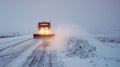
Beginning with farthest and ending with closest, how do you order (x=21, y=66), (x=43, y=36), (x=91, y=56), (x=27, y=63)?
(x=43, y=36) → (x=91, y=56) → (x=27, y=63) → (x=21, y=66)

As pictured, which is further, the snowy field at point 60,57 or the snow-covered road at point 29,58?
the snowy field at point 60,57

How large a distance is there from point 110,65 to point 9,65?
5.68 metres

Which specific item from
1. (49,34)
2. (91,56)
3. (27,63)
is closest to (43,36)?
(49,34)

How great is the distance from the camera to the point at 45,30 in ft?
145

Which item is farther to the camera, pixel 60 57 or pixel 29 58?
pixel 60 57

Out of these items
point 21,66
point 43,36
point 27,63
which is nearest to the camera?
point 21,66

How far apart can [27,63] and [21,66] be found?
0.92 m

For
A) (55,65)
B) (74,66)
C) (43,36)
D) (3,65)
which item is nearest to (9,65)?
(3,65)

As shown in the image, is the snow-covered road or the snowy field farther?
the snowy field

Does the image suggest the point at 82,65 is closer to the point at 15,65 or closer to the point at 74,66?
the point at 74,66

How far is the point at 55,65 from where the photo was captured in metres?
12.5

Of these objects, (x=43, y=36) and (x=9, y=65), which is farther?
(x=43, y=36)

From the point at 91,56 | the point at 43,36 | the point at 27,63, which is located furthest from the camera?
the point at 43,36

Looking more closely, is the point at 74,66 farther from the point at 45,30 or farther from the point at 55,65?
the point at 45,30
